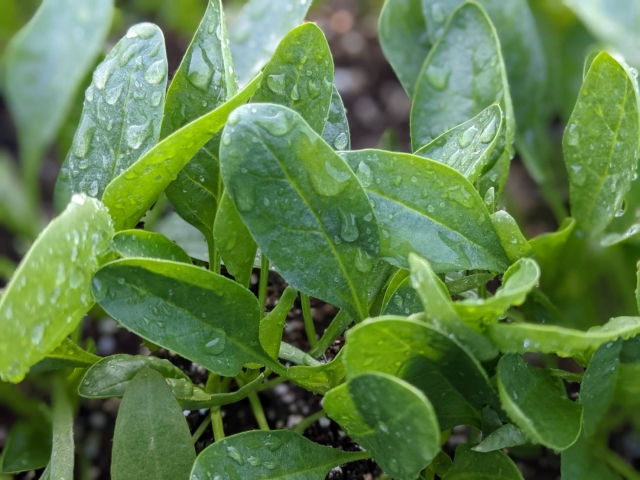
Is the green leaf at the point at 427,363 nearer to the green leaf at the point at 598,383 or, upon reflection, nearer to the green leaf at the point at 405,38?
the green leaf at the point at 598,383

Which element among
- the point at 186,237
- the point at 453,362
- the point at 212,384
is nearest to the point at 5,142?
the point at 186,237

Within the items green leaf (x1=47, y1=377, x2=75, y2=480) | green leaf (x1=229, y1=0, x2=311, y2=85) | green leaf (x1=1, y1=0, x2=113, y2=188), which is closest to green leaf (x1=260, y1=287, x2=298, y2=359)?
green leaf (x1=47, y1=377, x2=75, y2=480)

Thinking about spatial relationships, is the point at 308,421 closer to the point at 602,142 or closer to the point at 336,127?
the point at 336,127

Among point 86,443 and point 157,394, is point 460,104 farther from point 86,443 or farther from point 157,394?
point 86,443

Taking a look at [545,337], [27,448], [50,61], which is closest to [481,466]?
[545,337]

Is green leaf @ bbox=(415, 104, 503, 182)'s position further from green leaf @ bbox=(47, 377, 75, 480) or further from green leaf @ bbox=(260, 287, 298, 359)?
green leaf @ bbox=(47, 377, 75, 480)
